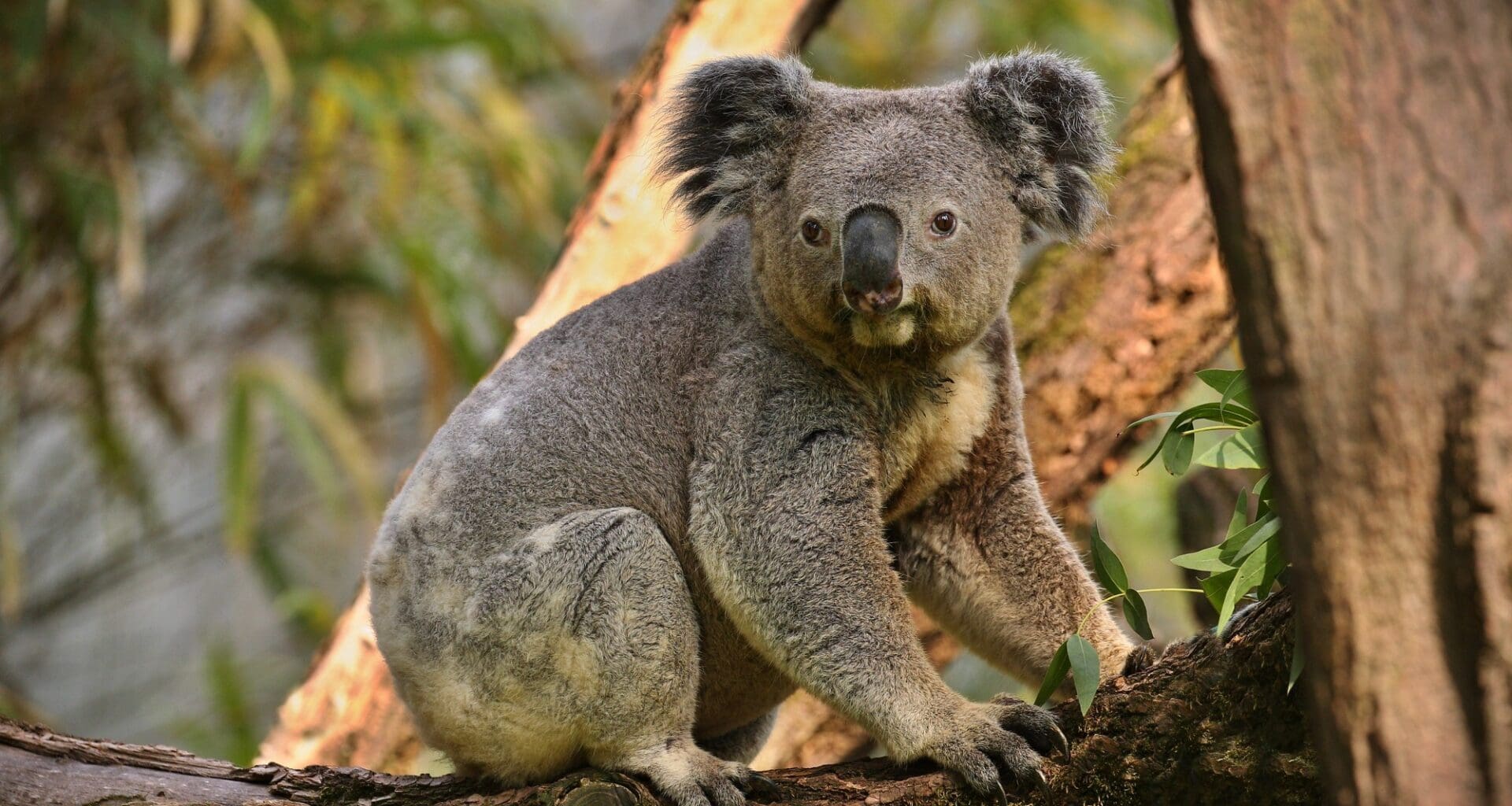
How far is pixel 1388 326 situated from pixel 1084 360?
8.38 ft

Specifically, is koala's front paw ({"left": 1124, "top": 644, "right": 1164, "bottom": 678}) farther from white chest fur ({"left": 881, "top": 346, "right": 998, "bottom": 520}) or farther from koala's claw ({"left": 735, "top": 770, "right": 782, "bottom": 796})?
koala's claw ({"left": 735, "top": 770, "right": 782, "bottom": 796})

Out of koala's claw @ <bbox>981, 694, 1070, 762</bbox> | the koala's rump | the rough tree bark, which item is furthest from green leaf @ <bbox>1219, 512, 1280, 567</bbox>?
the rough tree bark

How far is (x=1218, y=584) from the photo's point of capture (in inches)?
83.2

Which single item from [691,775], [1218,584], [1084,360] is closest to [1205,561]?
[1218,584]

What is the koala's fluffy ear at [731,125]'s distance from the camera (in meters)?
2.64

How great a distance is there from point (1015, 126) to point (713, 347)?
0.76 m

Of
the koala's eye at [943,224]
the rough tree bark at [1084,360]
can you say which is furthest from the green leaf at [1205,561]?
the rough tree bark at [1084,360]

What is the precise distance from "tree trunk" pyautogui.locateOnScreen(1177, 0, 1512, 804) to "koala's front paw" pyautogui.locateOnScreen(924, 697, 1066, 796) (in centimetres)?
100

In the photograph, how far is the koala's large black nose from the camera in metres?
2.17

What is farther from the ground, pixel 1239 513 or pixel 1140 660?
pixel 1239 513

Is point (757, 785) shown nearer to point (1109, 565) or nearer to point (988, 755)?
point (988, 755)

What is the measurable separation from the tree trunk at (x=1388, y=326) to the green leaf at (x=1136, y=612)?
1.16m

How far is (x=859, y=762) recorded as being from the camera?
228 centimetres

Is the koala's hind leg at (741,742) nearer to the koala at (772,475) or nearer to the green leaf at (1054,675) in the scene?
the koala at (772,475)
